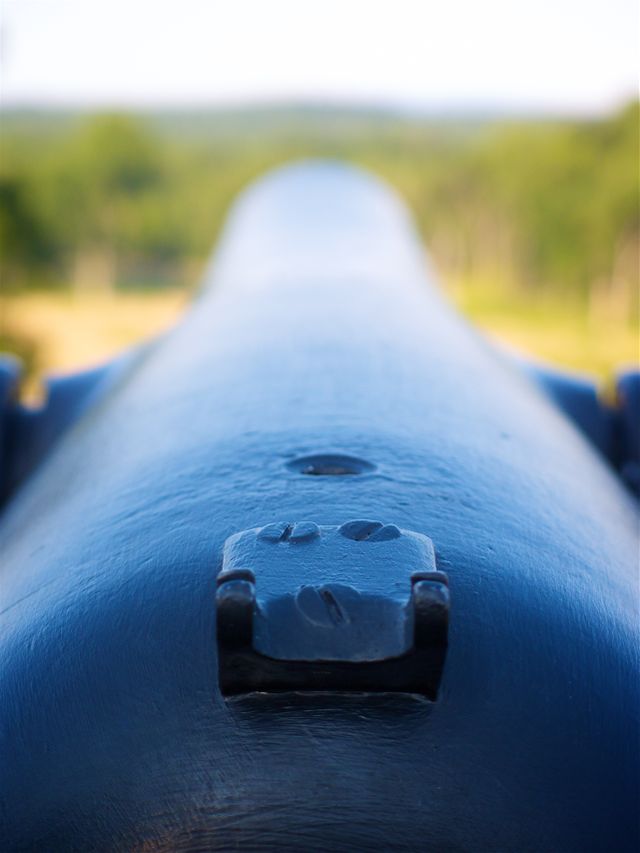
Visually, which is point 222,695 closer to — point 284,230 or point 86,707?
point 86,707

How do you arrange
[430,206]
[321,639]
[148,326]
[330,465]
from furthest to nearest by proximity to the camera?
[430,206] → [148,326] → [330,465] → [321,639]

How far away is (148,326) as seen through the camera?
103 feet

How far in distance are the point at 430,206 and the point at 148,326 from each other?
2904cm

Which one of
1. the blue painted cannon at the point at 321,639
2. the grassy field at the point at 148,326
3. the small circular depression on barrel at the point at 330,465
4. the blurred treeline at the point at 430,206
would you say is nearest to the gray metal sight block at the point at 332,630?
the blue painted cannon at the point at 321,639

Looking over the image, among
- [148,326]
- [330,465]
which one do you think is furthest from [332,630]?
[148,326]

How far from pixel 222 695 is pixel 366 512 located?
32 centimetres

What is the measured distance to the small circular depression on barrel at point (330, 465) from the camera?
1.48 metres

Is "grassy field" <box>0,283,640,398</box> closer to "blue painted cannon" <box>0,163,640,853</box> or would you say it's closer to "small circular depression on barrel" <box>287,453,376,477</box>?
"blue painted cannon" <box>0,163,640,853</box>

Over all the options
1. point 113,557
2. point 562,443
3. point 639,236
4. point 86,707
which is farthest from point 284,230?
point 639,236

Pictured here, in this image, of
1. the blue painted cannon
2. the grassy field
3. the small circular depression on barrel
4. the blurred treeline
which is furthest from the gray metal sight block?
the blurred treeline

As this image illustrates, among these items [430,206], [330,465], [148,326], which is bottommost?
[430,206]

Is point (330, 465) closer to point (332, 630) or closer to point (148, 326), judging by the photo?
point (332, 630)

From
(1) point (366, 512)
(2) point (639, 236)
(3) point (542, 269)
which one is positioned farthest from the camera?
(3) point (542, 269)

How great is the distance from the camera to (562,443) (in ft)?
6.48
